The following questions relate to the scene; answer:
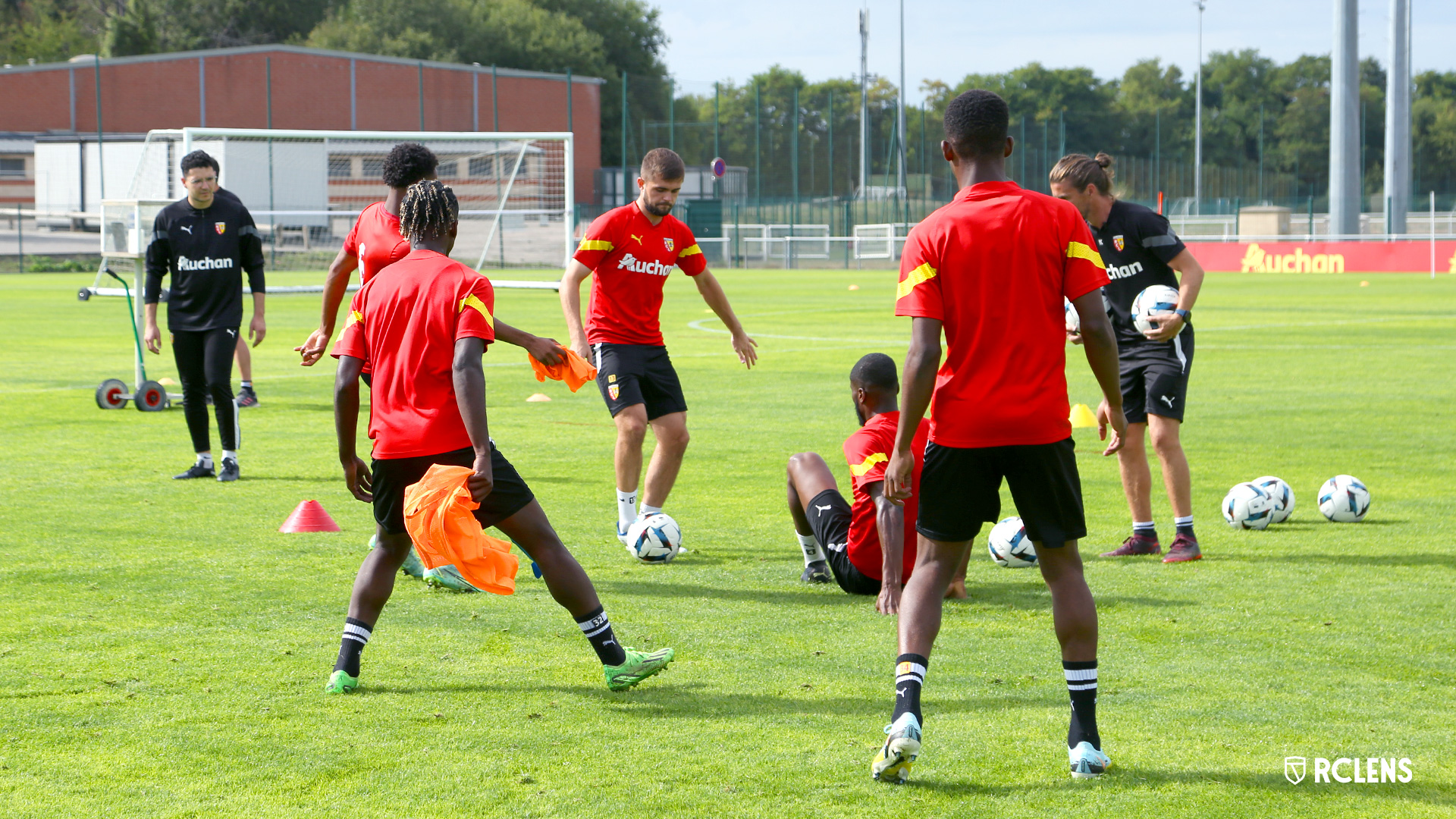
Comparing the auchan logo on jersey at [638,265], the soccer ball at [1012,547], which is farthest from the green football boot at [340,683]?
the soccer ball at [1012,547]

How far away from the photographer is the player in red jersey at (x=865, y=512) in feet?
19.4

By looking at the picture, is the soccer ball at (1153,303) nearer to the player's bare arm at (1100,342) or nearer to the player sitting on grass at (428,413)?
the player's bare arm at (1100,342)

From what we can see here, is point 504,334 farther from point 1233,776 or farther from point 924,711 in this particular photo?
point 1233,776

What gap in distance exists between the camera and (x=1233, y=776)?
4203mm

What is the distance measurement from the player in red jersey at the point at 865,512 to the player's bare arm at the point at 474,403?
1.69 meters

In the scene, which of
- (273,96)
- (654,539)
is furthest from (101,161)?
(654,539)

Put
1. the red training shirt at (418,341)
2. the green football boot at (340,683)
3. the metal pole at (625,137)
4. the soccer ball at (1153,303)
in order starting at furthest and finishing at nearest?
the metal pole at (625,137), the soccer ball at (1153,303), the green football boot at (340,683), the red training shirt at (418,341)

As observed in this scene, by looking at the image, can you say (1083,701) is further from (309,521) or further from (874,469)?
(309,521)

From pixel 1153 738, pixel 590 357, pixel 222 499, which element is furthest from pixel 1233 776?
pixel 222 499

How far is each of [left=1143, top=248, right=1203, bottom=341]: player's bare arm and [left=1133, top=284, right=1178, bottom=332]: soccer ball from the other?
0.07 metres

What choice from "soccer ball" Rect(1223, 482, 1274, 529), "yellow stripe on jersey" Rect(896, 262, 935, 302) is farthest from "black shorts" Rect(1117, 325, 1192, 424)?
"yellow stripe on jersey" Rect(896, 262, 935, 302)

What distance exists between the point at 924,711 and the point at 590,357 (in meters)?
3.49

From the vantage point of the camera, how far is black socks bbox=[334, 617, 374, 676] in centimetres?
505

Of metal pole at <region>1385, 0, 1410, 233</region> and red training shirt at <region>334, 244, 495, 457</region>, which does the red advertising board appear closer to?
metal pole at <region>1385, 0, 1410, 233</region>
